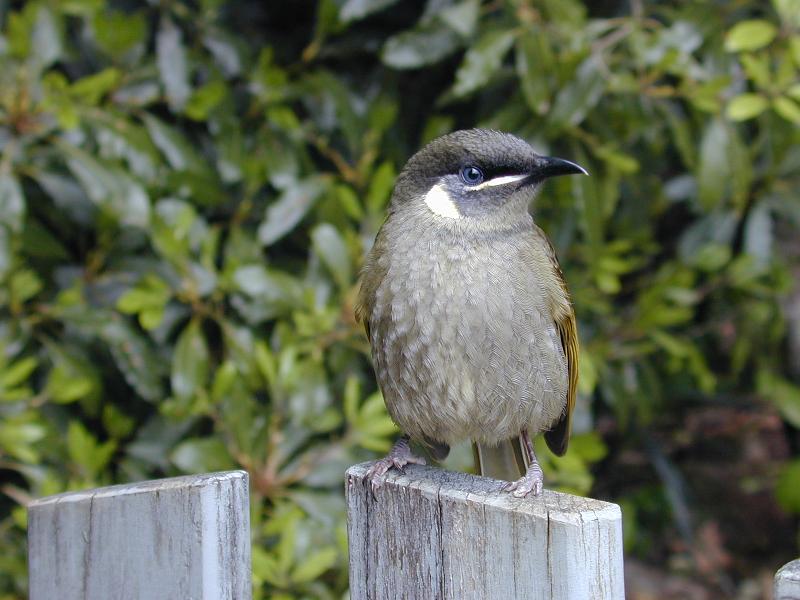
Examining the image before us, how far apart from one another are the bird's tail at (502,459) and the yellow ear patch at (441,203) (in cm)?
74

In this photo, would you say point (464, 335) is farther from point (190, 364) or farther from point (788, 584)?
point (788, 584)

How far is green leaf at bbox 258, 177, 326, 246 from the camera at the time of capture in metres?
3.53

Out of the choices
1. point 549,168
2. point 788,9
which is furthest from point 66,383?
point 788,9

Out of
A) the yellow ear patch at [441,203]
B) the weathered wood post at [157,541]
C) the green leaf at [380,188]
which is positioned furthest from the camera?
the green leaf at [380,188]

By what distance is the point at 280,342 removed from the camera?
137 inches

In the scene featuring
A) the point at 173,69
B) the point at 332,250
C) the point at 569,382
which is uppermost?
the point at 173,69

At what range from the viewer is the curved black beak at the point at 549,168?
2.72 metres

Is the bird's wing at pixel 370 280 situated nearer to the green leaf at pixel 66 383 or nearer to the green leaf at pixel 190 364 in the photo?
the green leaf at pixel 190 364

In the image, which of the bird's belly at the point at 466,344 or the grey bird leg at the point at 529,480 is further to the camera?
the bird's belly at the point at 466,344

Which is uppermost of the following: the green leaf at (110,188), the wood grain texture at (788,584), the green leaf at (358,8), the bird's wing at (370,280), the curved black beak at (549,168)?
the green leaf at (358,8)

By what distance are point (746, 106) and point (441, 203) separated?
1292 mm

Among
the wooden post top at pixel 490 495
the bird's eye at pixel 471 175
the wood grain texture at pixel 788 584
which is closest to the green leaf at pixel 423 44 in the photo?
the bird's eye at pixel 471 175

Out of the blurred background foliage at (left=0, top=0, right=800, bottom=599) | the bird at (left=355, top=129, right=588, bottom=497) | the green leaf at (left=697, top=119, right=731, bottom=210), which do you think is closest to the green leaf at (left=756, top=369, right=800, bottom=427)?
the blurred background foliage at (left=0, top=0, right=800, bottom=599)

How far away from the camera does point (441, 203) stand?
286 centimetres
